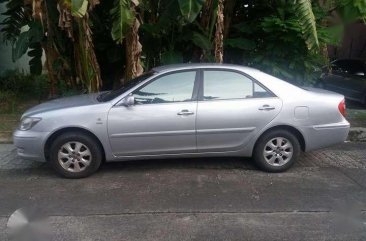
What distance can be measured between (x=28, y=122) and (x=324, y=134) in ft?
13.6

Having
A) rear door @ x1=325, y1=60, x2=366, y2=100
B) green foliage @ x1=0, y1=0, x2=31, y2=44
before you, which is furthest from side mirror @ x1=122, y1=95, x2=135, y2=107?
rear door @ x1=325, y1=60, x2=366, y2=100

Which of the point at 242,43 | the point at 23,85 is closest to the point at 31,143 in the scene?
the point at 242,43

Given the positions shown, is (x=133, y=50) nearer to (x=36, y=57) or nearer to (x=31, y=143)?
(x=31, y=143)

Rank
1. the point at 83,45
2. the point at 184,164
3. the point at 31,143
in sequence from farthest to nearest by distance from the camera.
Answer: the point at 83,45
the point at 184,164
the point at 31,143

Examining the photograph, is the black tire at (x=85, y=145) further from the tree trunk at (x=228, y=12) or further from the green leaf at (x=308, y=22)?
the tree trunk at (x=228, y=12)

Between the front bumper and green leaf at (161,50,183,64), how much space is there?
3766mm

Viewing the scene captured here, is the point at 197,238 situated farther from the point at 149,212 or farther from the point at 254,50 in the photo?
the point at 254,50

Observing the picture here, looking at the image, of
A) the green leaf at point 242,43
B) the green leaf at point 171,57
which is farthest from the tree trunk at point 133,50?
the green leaf at point 242,43

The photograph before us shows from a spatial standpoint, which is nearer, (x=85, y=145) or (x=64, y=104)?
(x=85, y=145)

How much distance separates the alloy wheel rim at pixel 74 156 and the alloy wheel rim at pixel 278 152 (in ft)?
8.17

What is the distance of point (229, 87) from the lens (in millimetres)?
6625

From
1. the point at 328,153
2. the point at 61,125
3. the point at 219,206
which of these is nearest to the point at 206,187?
the point at 219,206

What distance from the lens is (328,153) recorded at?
309 inches

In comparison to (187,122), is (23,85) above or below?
above
